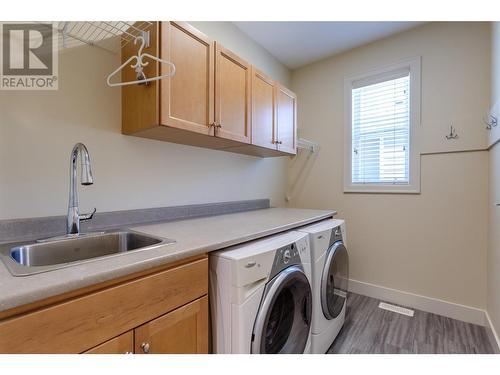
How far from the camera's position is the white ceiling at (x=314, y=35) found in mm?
2187

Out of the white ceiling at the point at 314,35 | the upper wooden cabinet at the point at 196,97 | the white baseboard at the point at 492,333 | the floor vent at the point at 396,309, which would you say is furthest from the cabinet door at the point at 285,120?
the white baseboard at the point at 492,333

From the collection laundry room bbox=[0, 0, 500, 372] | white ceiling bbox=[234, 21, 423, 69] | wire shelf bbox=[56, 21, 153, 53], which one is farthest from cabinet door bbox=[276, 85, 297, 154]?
wire shelf bbox=[56, 21, 153, 53]

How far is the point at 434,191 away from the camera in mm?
2137

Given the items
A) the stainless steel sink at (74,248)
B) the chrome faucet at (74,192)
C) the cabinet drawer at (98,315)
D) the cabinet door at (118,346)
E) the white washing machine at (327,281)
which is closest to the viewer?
the cabinet drawer at (98,315)

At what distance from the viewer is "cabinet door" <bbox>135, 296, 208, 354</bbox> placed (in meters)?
0.79

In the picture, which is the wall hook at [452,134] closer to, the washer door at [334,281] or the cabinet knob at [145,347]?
the washer door at [334,281]

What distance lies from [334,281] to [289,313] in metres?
0.54

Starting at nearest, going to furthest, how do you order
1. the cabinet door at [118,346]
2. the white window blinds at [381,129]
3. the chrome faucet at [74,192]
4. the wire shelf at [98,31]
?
the cabinet door at [118,346] → the chrome faucet at [74,192] → the wire shelf at [98,31] → the white window blinds at [381,129]

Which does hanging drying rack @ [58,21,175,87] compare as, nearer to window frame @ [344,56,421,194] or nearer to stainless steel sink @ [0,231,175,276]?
stainless steel sink @ [0,231,175,276]

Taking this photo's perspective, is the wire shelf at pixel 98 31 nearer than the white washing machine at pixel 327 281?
Yes

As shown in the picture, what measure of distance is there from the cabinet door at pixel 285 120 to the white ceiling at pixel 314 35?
1.87 ft

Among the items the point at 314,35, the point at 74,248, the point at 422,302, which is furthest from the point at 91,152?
the point at 422,302

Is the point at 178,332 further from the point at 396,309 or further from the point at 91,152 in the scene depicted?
the point at 396,309
